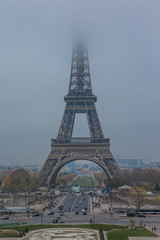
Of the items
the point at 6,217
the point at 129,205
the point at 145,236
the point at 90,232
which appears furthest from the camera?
the point at 129,205

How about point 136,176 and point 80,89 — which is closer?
A: point 80,89

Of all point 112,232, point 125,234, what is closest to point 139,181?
point 112,232

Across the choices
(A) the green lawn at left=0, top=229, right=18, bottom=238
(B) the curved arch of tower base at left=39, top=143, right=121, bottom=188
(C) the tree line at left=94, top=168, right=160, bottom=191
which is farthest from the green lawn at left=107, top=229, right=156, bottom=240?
(B) the curved arch of tower base at left=39, top=143, right=121, bottom=188

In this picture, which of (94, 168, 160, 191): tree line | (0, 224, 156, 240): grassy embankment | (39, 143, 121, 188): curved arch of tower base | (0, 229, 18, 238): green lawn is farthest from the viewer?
(39, 143, 121, 188): curved arch of tower base

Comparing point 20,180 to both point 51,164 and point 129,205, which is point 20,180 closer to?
point 51,164

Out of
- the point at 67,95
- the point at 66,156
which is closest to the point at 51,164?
the point at 66,156

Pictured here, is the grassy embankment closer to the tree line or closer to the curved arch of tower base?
the tree line

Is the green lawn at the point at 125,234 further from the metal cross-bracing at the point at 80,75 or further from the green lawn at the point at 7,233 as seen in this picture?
the metal cross-bracing at the point at 80,75
